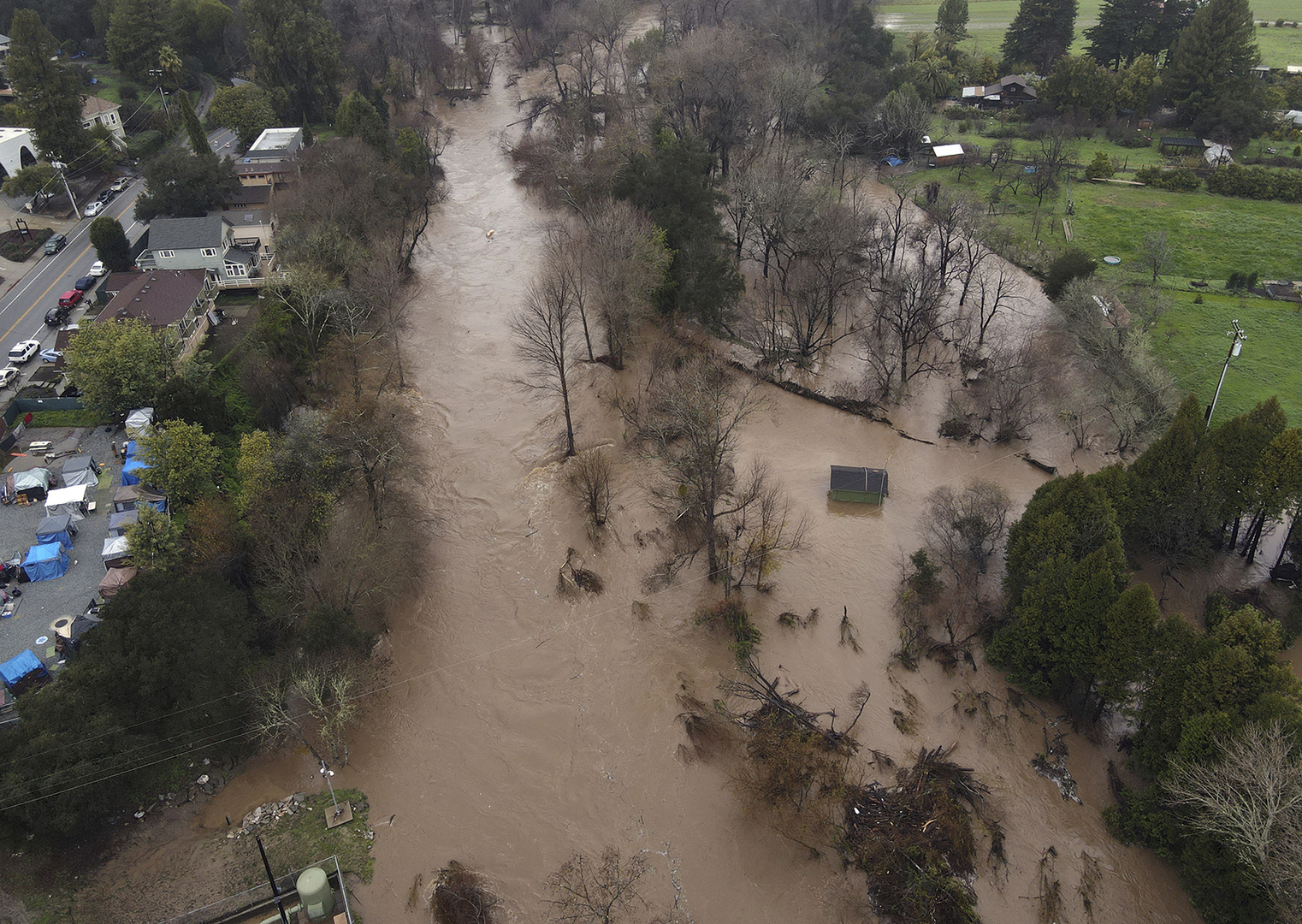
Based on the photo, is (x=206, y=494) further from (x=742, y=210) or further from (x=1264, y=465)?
(x=1264, y=465)

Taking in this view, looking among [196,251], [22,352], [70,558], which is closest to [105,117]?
[196,251]

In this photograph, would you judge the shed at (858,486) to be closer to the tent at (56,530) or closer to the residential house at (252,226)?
the tent at (56,530)

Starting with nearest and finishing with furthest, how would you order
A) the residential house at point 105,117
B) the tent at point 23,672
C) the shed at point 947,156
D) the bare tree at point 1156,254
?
1. the tent at point 23,672
2. the bare tree at point 1156,254
3. the residential house at point 105,117
4. the shed at point 947,156

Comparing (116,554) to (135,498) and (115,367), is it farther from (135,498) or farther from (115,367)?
(115,367)

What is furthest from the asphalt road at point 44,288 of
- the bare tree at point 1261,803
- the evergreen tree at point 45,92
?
the bare tree at point 1261,803

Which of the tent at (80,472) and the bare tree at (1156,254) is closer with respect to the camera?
the tent at (80,472)
